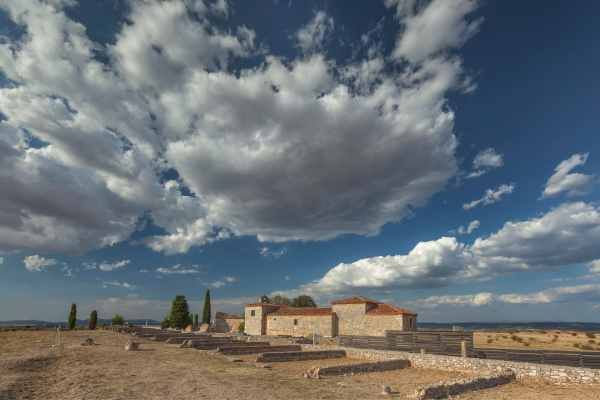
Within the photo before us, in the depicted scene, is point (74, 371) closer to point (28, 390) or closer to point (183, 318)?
point (28, 390)

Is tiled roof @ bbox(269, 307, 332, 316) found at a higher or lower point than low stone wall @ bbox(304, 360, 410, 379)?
higher

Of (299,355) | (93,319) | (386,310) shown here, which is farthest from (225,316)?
(299,355)

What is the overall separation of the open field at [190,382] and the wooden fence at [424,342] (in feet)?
24.9

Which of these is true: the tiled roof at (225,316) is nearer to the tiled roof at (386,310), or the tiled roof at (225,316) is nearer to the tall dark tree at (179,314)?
the tall dark tree at (179,314)

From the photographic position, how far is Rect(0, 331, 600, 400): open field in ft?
40.8

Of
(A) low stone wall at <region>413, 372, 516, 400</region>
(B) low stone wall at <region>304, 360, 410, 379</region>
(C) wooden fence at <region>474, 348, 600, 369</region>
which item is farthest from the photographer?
(C) wooden fence at <region>474, 348, 600, 369</region>

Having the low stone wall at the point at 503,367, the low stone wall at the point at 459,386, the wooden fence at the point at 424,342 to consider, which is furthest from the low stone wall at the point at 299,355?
the low stone wall at the point at 459,386

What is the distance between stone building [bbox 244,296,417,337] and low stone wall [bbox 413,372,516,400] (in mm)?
23259

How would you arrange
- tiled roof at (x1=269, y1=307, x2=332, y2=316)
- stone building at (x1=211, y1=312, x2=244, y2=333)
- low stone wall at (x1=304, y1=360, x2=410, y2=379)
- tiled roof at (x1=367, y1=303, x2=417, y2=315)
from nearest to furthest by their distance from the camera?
low stone wall at (x1=304, y1=360, x2=410, y2=379), tiled roof at (x1=367, y1=303, x2=417, y2=315), tiled roof at (x1=269, y1=307, x2=332, y2=316), stone building at (x1=211, y1=312, x2=244, y2=333)

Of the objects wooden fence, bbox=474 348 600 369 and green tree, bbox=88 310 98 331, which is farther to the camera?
green tree, bbox=88 310 98 331

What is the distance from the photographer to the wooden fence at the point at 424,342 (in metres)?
26.9

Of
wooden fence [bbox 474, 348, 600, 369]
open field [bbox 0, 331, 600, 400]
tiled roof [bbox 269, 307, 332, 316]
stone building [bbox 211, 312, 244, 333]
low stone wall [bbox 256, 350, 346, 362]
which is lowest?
stone building [bbox 211, 312, 244, 333]

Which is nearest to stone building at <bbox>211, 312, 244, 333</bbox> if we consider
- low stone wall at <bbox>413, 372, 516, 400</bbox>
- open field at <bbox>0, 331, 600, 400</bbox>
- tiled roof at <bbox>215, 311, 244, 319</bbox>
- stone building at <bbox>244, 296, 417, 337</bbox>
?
tiled roof at <bbox>215, 311, 244, 319</bbox>

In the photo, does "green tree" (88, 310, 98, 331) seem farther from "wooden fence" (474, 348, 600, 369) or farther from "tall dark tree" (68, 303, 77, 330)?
"wooden fence" (474, 348, 600, 369)
